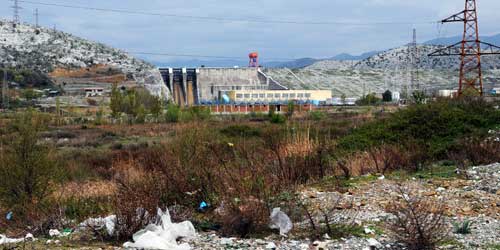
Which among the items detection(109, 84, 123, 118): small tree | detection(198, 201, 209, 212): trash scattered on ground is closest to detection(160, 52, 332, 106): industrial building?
Answer: detection(109, 84, 123, 118): small tree

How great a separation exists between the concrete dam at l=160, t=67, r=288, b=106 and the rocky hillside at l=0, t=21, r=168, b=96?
2930 millimetres

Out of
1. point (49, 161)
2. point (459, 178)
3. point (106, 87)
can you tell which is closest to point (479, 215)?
point (459, 178)

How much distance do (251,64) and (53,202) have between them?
339 ft

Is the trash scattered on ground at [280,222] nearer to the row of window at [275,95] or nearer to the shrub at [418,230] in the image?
the shrub at [418,230]

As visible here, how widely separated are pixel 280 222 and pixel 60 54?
110 m

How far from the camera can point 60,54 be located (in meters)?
111

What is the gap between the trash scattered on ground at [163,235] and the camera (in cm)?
625

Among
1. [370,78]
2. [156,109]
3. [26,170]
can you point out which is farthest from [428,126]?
[370,78]

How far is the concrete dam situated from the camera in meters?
91.8

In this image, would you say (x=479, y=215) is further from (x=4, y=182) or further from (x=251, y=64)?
(x=251, y=64)

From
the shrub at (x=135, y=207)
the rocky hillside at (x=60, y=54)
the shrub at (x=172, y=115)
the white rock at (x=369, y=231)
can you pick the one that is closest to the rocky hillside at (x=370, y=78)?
the rocky hillside at (x=60, y=54)

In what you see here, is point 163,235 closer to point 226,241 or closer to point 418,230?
point 226,241

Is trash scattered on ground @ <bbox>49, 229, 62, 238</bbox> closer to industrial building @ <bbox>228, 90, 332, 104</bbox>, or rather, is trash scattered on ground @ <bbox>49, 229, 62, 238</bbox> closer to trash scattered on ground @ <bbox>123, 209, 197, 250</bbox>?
trash scattered on ground @ <bbox>123, 209, 197, 250</bbox>

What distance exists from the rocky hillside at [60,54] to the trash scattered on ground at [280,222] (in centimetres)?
8184
